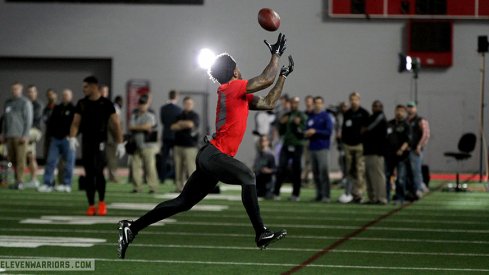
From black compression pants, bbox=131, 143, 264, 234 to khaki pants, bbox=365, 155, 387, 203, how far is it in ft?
34.5

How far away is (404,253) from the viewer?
13164 mm

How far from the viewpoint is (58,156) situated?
950 inches

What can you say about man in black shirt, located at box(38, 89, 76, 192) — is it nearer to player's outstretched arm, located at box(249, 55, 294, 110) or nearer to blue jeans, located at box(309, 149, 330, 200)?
blue jeans, located at box(309, 149, 330, 200)

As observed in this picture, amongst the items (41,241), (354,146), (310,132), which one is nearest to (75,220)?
(41,241)

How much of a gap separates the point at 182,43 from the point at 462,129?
912 cm

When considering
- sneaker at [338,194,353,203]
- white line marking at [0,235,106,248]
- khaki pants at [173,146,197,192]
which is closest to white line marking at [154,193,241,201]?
khaki pants at [173,146,197,192]

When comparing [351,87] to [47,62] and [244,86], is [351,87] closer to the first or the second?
[47,62]

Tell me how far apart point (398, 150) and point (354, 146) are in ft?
3.44

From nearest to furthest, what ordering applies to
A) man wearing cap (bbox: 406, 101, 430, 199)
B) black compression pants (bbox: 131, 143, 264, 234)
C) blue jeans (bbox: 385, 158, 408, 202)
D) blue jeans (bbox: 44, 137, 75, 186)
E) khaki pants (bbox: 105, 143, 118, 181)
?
1. black compression pants (bbox: 131, 143, 264, 234)
2. blue jeans (bbox: 385, 158, 408, 202)
3. man wearing cap (bbox: 406, 101, 430, 199)
4. blue jeans (bbox: 44, 137, 75, 186)
5. khaki pants (bbox: 105, 143, 118, 181)

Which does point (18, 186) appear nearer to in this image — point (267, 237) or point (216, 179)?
point (216, 179)

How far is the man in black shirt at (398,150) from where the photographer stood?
2138 cm

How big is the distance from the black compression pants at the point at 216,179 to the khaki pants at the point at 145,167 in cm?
1299

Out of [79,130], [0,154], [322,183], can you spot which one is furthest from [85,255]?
[0,154]

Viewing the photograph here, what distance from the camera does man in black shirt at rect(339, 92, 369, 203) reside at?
71.9 feet
